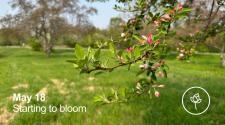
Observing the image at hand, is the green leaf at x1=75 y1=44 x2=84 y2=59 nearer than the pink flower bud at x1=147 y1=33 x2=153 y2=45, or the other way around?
the green leaf at x1=75 y1=44 x2=84 y2=59

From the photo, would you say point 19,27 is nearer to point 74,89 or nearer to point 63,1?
point 63,1

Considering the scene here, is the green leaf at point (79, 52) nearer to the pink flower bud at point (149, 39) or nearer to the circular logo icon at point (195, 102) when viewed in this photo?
the pink flower bud at point (149, 39)

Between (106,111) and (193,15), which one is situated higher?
(193,15)

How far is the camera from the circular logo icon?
8.49 m

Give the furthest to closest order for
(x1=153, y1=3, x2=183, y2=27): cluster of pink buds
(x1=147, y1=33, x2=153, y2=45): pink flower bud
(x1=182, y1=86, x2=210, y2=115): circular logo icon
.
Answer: (x1=182, y1=86, x2=210, y2=115): circular logo icon → (x1=153, y1=3, x2=183, y2=27): cluster of pink buds → (x1=147, y1=33, x2=153, y2=45): pink flower bud

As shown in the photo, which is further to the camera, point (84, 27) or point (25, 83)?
point (84, 27)

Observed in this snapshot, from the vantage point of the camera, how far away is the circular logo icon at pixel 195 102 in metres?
8.49

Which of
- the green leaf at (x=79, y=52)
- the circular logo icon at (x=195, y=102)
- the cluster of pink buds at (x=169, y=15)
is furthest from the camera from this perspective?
the circular logo icon at (x=195, y=102)

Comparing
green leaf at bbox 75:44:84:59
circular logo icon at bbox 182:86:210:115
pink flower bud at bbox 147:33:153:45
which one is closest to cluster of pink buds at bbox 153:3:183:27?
pink flower bud at bbox 147:33:153:45

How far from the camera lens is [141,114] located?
832cm

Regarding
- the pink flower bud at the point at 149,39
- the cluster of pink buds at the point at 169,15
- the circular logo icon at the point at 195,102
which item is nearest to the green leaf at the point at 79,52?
the pink flower bud at the point at 149,39

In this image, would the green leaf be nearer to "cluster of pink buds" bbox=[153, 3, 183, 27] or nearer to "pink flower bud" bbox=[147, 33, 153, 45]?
"pink flower bud" bbox=[147, 33, 153, 45]

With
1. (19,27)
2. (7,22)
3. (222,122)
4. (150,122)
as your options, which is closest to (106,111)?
(150,122)

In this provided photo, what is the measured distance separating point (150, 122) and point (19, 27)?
34174 millimetres
